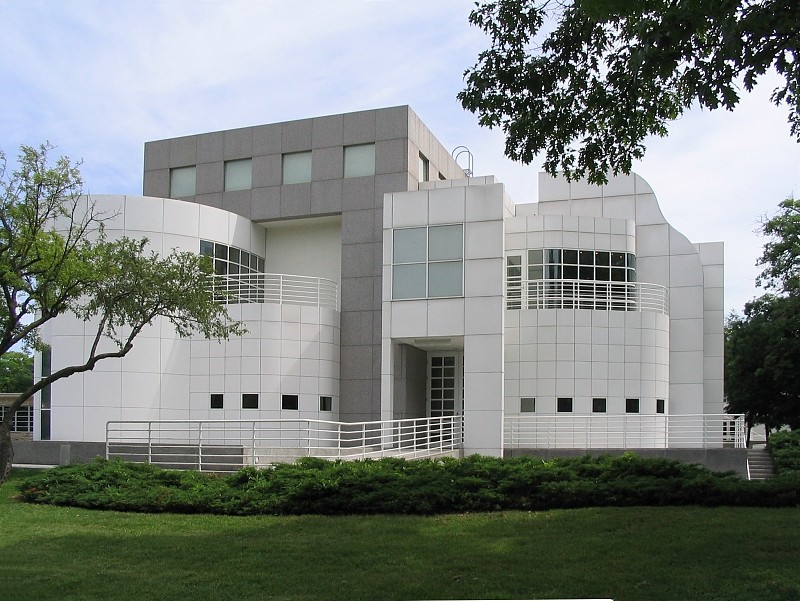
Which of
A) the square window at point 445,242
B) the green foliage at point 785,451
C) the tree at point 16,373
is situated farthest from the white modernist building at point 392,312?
the tree at point 16,373

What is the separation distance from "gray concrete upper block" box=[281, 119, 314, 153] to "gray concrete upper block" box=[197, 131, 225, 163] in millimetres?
2792

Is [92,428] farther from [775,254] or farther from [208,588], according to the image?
[775,254]

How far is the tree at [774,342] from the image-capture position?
37.9 metres

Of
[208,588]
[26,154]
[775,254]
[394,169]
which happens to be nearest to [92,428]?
[26,154]

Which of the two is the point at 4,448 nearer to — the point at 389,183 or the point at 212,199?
the point at 389,183

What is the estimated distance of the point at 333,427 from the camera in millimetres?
30953

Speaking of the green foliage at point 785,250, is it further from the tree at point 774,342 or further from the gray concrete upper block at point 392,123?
the gray concrete upper block at point 392,123

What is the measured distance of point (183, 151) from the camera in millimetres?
34844

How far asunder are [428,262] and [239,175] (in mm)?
9918

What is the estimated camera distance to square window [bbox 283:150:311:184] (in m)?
32.8

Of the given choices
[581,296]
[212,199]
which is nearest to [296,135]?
[212,199]

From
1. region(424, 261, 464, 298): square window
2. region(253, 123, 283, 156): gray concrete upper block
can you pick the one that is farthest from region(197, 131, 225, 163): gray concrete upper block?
region(424, 261, 464, 298): square window

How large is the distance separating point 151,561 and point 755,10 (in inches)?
403

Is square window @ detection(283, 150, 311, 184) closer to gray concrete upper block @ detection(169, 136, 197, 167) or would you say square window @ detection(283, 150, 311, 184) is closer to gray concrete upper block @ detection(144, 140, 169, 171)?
gray concrete upper block @ detection(169, 136, 197, 167)
